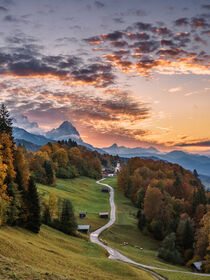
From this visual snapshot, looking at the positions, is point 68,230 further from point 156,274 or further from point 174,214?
point 174,214

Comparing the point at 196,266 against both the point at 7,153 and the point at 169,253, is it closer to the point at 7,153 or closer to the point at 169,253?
the point at 169,253

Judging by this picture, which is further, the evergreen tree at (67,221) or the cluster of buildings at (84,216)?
the cluster of buildings at (84,216)

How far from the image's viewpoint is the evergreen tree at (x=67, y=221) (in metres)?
61.3

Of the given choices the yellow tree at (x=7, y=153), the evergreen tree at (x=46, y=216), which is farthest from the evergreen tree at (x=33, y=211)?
the evergreen tree at (x=46, y=216)

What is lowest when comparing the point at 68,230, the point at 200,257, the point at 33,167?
the point at 200,257

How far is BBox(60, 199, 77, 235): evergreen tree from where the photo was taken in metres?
61.3

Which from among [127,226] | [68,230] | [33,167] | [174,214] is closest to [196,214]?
[174,214]

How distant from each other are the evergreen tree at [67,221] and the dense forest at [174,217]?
27.0 meters

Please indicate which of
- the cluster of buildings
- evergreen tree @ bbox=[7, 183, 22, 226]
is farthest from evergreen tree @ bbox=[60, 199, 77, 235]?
evergreen tree @ bbox=[7, 183, 22, 226]

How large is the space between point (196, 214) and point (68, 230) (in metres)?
63.5

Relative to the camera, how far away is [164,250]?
69125mm

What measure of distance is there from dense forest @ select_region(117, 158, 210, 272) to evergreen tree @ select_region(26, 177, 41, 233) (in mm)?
38507

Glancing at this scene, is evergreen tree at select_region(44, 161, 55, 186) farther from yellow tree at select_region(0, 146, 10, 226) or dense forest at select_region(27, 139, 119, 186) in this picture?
yellow tree at select_region(0, 146, 10, 226)

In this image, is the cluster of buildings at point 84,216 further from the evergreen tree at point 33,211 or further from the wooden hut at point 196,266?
the wooden hut at point 196,266
